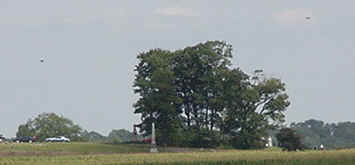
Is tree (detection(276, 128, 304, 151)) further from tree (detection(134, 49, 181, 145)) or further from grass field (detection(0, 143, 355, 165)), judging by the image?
tree (detection(134, 49, 181, 145))

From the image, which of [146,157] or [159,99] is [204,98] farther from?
[146,157]

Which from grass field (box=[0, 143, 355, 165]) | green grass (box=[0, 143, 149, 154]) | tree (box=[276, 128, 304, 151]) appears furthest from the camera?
tree (box=[276, 128, 304, 151])

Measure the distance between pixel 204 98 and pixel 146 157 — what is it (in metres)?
37.9

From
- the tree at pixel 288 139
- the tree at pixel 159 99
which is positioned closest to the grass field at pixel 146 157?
the tree at pixel 159 99

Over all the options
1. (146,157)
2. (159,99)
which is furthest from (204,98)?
(146,157)

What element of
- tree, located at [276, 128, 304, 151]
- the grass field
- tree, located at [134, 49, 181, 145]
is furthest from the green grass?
tree, located at [276, 128, 304, 151]

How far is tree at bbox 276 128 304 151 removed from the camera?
10494 cm

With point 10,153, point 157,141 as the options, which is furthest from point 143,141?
point 10,153

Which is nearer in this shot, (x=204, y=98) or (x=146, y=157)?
(x=146, y=157)

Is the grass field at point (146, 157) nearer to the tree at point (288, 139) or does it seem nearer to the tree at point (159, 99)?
the tree at point (159, 99)

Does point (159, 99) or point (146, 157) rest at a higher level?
point (159, 99)

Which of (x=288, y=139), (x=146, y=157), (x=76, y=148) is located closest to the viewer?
(x=146, y=157)

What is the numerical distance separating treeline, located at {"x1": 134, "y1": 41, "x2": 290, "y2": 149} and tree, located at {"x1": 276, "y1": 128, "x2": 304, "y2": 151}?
11237mm

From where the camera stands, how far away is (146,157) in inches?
3250
